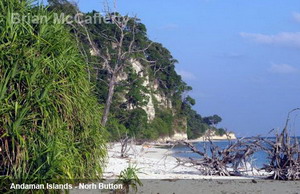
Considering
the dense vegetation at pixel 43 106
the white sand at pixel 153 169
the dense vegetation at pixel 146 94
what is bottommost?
the white sand at pixel 153 169

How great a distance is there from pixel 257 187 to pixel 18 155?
4950mm

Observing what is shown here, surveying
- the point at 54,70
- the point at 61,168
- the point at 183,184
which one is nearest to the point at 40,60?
the point at 54,70

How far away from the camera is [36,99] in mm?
9070

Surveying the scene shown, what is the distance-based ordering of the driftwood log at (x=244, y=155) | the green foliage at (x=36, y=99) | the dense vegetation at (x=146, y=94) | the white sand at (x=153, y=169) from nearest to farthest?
the green foliage at (x=36, y=99), the white sand at (x=153, y=169), the driftwood log at (x=244, y=155), the dense vegetation at (x=146, y=94)

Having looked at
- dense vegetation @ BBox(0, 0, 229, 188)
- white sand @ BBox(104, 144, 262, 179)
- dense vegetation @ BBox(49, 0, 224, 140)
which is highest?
dense vegetation @ BBox(49, 0, 224, 140)

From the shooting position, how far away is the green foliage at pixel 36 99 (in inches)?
351

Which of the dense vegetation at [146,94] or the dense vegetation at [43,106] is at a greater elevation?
the dense vegetation at [146,94]

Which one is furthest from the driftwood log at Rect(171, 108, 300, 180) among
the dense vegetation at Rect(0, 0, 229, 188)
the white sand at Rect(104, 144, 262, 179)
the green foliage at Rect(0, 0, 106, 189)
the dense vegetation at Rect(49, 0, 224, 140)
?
the dense vegetation at Rect(49, 0, 224, 140)

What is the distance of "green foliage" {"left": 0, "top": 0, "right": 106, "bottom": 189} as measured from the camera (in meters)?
8.92

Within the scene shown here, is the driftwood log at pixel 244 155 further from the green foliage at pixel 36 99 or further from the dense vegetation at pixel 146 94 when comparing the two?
the dense vegetation at pixel 146 94

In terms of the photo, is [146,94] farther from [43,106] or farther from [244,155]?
[43,106]

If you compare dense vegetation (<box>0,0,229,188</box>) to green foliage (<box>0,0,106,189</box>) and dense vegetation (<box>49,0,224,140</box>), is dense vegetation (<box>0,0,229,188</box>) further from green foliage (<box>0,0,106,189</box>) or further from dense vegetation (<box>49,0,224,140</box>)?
dense vegetation (<box>49,0,224,140</box>)

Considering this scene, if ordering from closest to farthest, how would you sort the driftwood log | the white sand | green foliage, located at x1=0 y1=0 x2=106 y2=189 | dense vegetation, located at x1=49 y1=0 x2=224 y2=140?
green foliage, located at x1=0 y1=0 x2=106 y2=189 < the white sand < the driftwood log < dense vegetation, located at x1=49 y1=0 x2=224 y2=140

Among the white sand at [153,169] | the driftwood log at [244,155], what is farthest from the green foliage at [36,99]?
the driftwood log at [244,155]
